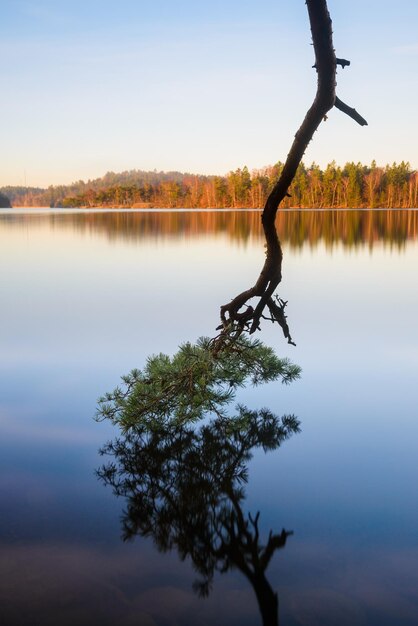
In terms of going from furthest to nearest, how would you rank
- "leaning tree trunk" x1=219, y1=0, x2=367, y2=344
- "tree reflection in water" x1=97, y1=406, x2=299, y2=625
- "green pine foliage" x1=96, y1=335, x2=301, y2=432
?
"green pine foliage" x1=96, y1=335, x2=301, y2=432 → "leaning tree trunk" x1=219, y1=0, x2=367, y2=344 → "tree reflection in water" x1=97, y1=406, x2=299, y2=625

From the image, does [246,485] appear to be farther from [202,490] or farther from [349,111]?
[349,111]

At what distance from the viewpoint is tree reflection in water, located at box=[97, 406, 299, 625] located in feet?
8.27

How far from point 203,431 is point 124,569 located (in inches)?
58.5

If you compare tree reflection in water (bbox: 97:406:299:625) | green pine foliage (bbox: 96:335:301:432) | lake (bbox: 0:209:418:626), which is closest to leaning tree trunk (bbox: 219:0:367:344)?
green pine foliage (bbox: 96:335:301:432)

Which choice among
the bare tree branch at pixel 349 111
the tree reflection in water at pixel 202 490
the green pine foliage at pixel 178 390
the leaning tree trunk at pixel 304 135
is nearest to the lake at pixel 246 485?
the tree reflection in water at pixel 202 490

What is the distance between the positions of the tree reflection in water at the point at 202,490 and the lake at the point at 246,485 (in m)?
0.06

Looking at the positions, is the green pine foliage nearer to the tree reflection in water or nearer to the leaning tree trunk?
the tree reflection in water

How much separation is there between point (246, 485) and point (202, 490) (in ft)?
0.87

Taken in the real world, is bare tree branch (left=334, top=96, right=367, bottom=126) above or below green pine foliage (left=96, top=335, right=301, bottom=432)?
above

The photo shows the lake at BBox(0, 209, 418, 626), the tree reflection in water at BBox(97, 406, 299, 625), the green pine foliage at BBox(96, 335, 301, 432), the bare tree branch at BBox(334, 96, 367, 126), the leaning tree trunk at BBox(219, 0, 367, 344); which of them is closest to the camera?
the lake at BBox(0, 209, 418, 626)

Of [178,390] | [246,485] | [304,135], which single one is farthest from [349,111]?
[246,485]

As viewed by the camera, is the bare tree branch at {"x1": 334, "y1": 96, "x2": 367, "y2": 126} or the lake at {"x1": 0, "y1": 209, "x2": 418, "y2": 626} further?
the bare tree branch at {"x1": 334, "y1": 96, "x2": 367, "y2": 126}

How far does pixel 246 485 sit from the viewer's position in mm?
3188

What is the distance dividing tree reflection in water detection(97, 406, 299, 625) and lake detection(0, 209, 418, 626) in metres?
0.06
